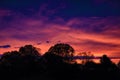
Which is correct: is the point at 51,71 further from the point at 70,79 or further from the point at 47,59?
the point at 47,59

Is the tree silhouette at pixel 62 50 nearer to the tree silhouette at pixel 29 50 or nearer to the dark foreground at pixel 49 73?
the tree silhouette at pixel 29 50

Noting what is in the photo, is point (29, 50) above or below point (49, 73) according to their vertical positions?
above

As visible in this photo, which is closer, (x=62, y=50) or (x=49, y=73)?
(x=49, y=73)

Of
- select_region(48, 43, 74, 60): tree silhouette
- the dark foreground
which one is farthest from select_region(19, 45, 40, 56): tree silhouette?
the dark foreground

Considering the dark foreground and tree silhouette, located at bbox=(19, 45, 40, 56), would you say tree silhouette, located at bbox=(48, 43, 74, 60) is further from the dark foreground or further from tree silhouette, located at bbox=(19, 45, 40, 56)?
the dark foreground

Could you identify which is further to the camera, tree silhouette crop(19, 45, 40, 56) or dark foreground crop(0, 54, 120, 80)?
tree silhouette crop(19, 45, 40, 56)

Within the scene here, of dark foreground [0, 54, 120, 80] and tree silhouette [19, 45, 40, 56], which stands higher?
tree silhouette [19, 45, 40, 56]

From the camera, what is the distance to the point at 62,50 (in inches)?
4783

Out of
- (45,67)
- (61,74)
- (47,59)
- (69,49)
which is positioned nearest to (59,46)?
(69,49)

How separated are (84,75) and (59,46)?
176 feet

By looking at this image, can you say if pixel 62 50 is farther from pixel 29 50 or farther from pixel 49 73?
pixel 49 73

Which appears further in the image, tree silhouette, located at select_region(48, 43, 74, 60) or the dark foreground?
tree silhouette, located at select_region(48, 43, 74, 60)

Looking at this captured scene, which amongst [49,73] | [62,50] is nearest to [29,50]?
[62,50]

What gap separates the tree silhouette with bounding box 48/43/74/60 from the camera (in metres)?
120
